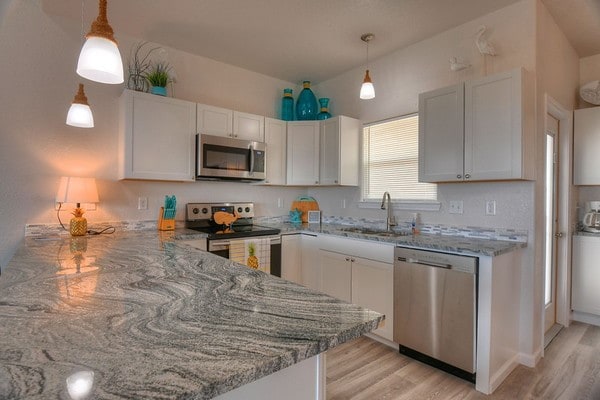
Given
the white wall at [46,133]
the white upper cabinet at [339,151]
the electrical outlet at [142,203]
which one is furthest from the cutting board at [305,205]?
the electrical outlet at [142,203]

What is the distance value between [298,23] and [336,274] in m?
2.27

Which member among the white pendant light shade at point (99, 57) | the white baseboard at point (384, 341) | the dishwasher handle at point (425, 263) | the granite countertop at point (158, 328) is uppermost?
the white pendant light shade at point (99, 57)

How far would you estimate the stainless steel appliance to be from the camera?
2787 millimetres

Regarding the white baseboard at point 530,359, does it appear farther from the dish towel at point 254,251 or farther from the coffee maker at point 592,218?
the dish towel at point 254,251

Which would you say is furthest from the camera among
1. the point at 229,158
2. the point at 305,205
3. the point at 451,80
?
the point at 305,205

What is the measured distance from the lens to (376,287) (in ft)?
8.60

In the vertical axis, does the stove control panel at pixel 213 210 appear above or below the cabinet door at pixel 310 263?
above

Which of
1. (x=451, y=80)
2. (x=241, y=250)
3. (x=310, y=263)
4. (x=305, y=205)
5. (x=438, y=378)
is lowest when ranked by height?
(x=438, y=378)

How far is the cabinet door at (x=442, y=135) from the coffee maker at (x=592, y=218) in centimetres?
182

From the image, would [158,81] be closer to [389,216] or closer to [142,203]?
[142,203]

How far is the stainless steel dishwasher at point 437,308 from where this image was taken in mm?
2064

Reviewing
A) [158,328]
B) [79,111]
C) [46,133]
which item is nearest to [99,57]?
[79,111]

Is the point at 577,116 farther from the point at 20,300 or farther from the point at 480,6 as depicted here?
the point at 20,300

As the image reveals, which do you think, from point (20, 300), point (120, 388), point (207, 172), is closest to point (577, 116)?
point (207, 172)
